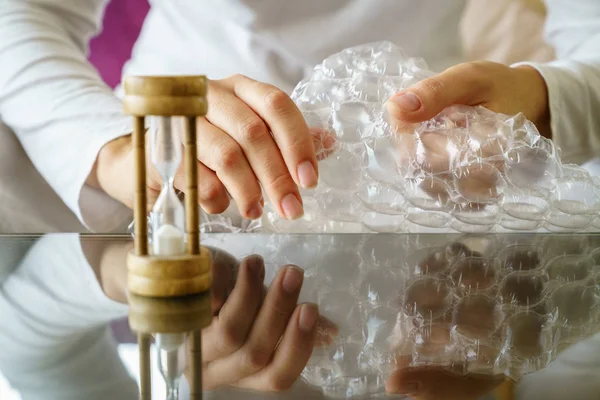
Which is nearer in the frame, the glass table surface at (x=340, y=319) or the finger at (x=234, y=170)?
the glass table surface at (x=340, y=319)

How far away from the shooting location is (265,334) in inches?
14.2

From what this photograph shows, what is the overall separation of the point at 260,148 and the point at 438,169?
6.3 inches

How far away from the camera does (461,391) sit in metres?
0.28

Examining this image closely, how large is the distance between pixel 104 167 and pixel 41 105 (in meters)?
0.16

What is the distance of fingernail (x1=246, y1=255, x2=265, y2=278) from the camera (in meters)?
0.49

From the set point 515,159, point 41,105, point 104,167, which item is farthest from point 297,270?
point 41,105

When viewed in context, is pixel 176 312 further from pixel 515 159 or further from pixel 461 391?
pixel 515 159

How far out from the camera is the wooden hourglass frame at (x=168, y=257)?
0.38 m

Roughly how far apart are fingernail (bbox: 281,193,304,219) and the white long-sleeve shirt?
0.38m

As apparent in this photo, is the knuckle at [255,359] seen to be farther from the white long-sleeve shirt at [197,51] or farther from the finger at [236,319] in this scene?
the white long-sleeve shirt at [197,51]

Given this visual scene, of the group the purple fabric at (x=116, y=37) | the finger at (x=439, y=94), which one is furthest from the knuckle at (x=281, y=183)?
the purple fabric at (x=116, y=37)

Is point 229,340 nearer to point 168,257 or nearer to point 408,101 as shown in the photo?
point 168,257

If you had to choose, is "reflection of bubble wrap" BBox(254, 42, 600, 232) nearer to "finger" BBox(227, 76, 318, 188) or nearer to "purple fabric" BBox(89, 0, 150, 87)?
"finger" BBox(227, 76, 318, 188)

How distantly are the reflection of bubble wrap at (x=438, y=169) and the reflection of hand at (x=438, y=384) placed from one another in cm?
32
